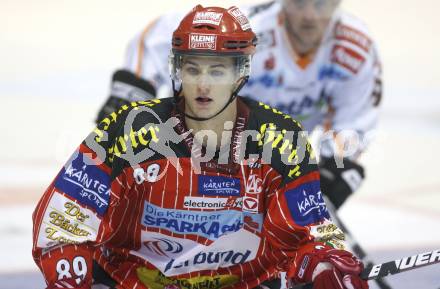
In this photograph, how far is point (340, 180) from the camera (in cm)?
463

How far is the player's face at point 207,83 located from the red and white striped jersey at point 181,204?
0.09m

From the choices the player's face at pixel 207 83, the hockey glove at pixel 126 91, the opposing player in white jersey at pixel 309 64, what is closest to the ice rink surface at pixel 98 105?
the opposing player in white jersey at pixel 309 64

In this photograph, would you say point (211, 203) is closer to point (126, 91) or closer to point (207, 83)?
point (207, 83)

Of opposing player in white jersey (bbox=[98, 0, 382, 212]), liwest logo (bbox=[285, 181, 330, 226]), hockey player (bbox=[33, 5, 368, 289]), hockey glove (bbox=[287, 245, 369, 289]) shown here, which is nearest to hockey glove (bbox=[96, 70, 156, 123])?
opposing player in white jersey (bbox=[98, 0, 382, 212])

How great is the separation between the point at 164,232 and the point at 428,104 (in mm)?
5193

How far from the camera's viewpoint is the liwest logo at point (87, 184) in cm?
325

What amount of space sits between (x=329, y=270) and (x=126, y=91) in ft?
6.42

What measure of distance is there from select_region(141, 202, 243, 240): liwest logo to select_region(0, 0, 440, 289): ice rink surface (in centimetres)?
69

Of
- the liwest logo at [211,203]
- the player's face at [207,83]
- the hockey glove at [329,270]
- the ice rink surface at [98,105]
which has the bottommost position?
the ice rink surface at [98,105]

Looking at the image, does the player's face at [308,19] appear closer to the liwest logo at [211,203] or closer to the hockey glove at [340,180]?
the hockey glove at [340,180]

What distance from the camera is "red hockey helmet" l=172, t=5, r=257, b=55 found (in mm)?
3289

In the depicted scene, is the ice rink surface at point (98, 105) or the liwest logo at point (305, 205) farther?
the ice rink surface at point (98, 105)

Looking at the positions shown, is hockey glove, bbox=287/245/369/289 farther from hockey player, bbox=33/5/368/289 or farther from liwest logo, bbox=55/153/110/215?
liwest logo, bbox=55/153/110/215

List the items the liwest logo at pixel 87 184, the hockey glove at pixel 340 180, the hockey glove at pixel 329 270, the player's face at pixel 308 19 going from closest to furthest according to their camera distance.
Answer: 1. the hockey glove at pixel 329 270
2. the liwest logo at pixel 87 184
3. the hockey glove at pixel 340 180
4. the player's face at pixel 308 19
